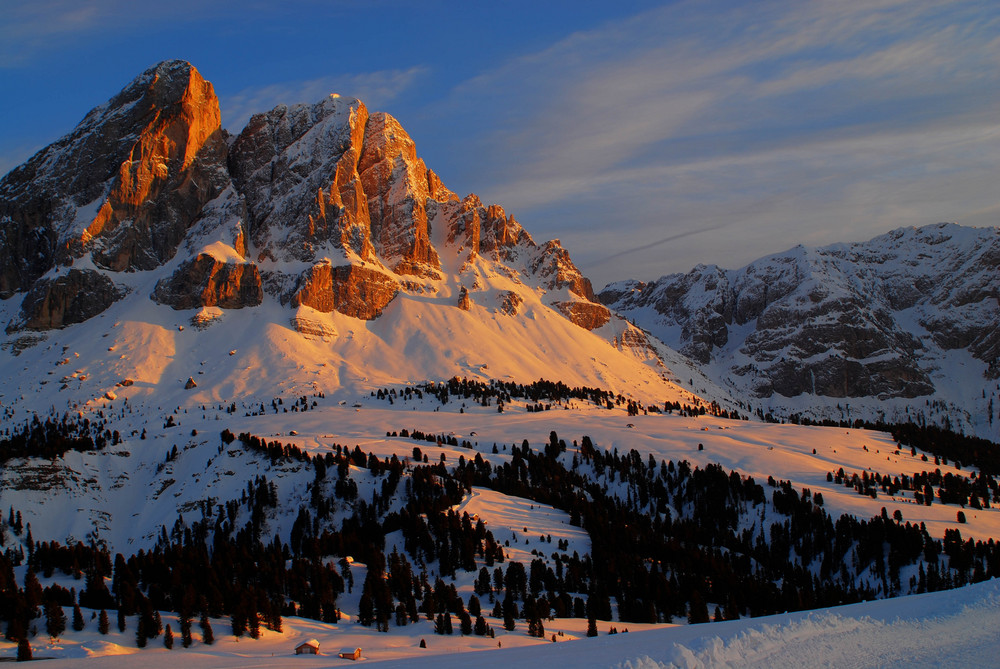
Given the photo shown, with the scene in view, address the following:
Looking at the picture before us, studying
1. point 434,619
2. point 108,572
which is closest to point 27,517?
point 108,572

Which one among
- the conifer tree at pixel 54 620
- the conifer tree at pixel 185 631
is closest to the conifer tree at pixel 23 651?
the conifer tree at pixel 54 620

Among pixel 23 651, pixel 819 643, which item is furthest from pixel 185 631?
pixel 819 643

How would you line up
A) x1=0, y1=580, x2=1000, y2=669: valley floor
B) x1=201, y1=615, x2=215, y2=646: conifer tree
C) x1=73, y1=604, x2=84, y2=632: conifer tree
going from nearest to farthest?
1. x1=0, y1=580, x2=1000, y2=669: valley floor
2. x1=73, y1=604, x2=84, y2=632: conifer tree
3. x1=201, y1=615, x2=215, y2=646: conifer tree

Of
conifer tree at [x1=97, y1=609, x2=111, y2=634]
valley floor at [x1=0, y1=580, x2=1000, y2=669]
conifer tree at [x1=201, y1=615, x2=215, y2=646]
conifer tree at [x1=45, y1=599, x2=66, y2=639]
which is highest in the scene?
valley floor at [x1=0, y1=580, x2=1000, y2=669]

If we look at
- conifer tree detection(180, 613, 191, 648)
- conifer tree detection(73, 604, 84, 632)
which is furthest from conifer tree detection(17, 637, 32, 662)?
conifer tree detection(180, 613, 191, 648)

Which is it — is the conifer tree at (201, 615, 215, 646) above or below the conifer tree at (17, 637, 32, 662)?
below

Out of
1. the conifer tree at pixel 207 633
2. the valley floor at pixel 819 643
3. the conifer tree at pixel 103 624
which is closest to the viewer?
the valley floor at pixel 819 643

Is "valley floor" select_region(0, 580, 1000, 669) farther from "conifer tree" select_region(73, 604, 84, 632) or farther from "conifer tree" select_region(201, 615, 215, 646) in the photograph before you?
"conifer tree" select_region(73, 604, 84, 632)

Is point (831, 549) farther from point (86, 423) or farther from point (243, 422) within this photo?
point (86, 423)

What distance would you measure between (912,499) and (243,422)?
6358 inches

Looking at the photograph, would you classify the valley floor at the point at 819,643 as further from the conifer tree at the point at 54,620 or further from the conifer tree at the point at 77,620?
the conifer tree at the point at 77,620

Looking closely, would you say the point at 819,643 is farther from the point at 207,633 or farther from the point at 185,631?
the point at 207,633

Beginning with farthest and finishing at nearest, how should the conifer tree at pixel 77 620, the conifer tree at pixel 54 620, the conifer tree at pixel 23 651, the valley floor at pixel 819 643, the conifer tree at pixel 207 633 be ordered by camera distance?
the conifer tree at pixel 207 633, the conifer tree at pixel 77 620, the conifer tree at pixel 54 620, the conifer tree at pixel 23 651, the valley floor at pixel 819 643

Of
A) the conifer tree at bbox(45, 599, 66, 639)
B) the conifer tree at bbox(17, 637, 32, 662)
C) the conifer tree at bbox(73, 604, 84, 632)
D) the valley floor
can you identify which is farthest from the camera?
the conifer tree at bbox(73, 604, 84, 632)
